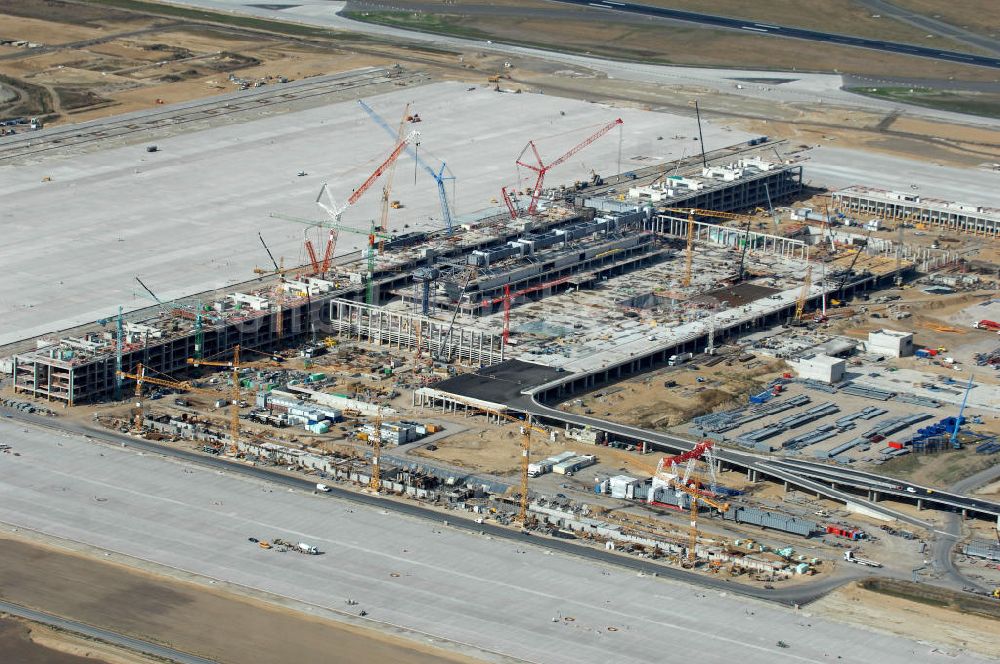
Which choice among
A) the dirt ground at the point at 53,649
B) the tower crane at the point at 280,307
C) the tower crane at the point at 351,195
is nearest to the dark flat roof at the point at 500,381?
the tower crane at the point at 280,307

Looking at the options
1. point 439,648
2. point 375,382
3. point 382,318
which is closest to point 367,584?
point 439,648

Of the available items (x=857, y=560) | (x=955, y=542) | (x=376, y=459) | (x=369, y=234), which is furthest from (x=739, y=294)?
(x=857, y=560)

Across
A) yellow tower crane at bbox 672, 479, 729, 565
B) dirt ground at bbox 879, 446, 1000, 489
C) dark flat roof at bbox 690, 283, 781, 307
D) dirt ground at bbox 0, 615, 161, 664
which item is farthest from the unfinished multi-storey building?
dirt ground at bbox 0, 615, 161, 664

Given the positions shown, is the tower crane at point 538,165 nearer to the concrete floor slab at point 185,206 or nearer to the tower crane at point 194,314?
the concrete floor slab at point 185,206

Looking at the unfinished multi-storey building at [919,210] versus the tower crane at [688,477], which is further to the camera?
the unfinished multi-storey building at [919,210]

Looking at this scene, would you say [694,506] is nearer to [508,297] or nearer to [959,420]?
[959,420]

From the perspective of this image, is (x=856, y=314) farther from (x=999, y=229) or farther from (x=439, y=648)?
(x=439, y=648)

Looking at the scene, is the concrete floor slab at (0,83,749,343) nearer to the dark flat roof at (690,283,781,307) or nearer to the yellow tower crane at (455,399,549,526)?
the dark flat roof at (690,283,781,307)
